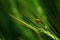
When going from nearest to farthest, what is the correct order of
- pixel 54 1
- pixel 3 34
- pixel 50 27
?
pixel 50 27 < pixel 54 1 < pixel 3 34

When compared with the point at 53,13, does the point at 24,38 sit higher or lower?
lower

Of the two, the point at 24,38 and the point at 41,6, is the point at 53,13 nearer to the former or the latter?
the point at 41,6

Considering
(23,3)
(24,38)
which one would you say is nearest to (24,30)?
(24,38)

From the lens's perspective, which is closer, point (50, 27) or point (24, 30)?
point (50, 27)

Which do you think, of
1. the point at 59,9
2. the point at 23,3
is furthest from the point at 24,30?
the point at 59,9

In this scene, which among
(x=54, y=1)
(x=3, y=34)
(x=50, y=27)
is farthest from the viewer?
(x=3, y=34)

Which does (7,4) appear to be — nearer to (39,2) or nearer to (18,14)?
(18,14)
